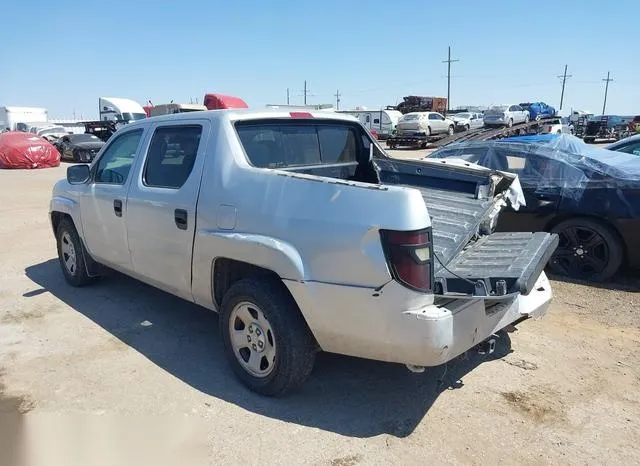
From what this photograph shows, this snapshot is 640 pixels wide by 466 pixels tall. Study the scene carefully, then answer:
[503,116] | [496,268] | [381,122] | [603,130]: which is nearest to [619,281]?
[496,268]

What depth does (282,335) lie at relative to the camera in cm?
320

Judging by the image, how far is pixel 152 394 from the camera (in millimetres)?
3543

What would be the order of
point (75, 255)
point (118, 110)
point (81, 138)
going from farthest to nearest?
point (118, 110)
point (81, 138)
point (75, 255)

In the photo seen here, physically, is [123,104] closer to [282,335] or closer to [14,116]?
[14,116]

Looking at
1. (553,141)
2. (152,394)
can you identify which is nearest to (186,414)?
(152,394)

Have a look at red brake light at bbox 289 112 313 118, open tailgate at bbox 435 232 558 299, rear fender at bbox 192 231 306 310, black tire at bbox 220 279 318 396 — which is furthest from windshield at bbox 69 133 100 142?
open tailgate at bbox 435 232 558 299

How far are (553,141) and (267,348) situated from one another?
520cm

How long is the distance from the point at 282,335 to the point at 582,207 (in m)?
4.05

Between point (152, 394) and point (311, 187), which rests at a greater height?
point (311, 187)

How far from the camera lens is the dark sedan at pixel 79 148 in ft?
85.3

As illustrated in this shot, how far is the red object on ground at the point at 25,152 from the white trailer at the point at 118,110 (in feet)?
30.6

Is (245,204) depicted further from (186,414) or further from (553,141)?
(553,141)

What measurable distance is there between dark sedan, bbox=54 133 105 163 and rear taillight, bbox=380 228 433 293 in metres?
25.6

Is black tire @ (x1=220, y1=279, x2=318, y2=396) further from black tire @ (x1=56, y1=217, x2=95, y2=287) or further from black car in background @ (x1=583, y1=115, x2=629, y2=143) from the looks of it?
black car in background @ (x1=583, y1=115, x2=629, y2=143)
